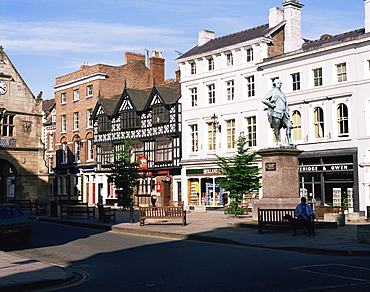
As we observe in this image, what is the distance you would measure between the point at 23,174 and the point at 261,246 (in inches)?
1399

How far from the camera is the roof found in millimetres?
40750

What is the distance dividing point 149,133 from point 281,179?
97.3ft

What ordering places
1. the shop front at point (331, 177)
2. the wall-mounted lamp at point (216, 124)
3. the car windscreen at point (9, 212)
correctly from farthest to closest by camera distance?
the wall-mounted lamp at point (216, 124), the shop front at point (331, 177), the car windscreen at point (9, 212)

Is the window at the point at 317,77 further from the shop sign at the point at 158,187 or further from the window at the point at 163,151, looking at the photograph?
the shop sign at the point at 158,187

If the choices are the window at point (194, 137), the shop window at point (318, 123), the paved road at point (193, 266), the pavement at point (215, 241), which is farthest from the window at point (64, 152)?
the paved road at point (193, 266)

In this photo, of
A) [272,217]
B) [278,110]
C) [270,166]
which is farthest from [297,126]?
[272,217]

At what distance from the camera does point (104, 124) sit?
181ft

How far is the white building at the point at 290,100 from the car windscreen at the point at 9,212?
18802 millimetres

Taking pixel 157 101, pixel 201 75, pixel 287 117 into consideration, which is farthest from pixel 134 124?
pixel 287 117

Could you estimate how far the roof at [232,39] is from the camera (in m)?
40.8

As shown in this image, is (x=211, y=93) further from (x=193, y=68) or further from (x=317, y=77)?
(x=317, y=77)

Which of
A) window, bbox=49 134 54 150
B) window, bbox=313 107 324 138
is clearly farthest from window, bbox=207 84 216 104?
window, bbox=49 134 54 150

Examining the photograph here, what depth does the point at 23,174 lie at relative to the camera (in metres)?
47.6

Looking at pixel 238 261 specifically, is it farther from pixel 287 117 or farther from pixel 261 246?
pixel 287 117
